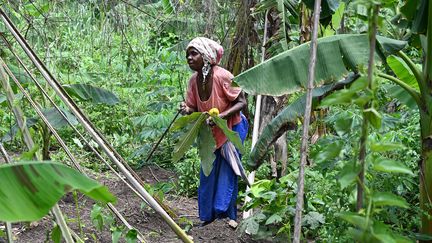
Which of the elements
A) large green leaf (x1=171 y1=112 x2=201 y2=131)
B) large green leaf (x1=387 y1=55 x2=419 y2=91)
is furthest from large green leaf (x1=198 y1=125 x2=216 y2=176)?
large green leaf (x1=387 y1=55 x2=419 y2=91)

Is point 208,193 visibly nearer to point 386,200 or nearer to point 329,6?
point 329,6

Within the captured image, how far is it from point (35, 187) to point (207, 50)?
3733 mm

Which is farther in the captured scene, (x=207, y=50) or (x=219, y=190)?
(x=219, y=190)

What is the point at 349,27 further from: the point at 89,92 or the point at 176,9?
the point at 89,92

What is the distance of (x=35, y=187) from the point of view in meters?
2.30

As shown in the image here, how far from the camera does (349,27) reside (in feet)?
28.9

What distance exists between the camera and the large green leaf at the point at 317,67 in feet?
15.3

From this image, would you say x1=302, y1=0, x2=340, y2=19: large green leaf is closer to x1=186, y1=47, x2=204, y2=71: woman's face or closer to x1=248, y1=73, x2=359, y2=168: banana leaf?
x1=248, y1=73, x2=359, y2=168: banana leaf

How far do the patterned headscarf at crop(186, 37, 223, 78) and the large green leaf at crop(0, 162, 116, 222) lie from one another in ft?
11.9

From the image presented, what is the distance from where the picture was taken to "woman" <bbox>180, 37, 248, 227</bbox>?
595cm

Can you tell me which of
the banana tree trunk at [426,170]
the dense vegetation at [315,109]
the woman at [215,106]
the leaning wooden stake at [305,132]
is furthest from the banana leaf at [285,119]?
the leaning wooden stake at [305,132]

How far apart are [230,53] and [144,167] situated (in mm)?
1873

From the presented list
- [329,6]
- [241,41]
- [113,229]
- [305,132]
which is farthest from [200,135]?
[241,41]

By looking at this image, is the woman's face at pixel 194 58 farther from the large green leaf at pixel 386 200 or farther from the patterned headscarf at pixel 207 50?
the large green leaf at pixel 386 200
